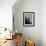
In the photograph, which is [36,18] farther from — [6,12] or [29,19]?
[6,12]

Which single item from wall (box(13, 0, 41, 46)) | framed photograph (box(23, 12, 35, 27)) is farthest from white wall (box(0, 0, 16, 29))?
framed photograph (box(23, 12, 35, 27))

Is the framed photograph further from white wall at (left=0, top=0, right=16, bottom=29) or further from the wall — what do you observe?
white wall at (left=0, top=0, right=16, bottom=29)

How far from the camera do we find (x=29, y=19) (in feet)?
17.2

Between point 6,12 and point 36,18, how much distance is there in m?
1.58

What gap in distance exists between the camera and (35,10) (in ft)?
17.2

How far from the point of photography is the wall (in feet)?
17.2

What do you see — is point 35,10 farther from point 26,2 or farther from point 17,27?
point 17,27

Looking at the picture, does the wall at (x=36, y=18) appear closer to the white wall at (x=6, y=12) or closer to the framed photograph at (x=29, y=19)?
the framed photograph at (x=29, y=19)

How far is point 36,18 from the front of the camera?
5277mm

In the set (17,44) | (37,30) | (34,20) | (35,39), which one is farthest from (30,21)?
(17,44)

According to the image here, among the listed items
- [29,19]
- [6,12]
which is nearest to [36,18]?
[29,19]

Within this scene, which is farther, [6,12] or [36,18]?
[36,18]

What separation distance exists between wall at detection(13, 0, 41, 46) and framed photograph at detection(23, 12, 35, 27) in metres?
0.14

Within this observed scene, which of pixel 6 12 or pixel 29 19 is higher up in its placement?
pixel 6 12
